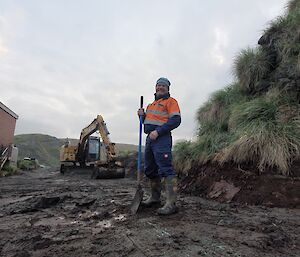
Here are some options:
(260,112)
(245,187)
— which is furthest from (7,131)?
(245,187)

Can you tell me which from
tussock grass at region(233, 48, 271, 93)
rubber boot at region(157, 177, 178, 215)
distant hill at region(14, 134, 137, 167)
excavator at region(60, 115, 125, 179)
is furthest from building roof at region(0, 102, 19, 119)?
distant hill at region(14, 134, 137, 167)

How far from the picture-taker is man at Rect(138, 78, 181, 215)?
401cm

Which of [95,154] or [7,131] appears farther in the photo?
[7,131]

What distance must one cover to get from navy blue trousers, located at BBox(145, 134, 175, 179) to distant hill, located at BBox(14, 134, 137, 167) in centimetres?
5190

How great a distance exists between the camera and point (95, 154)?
1772 centimetres

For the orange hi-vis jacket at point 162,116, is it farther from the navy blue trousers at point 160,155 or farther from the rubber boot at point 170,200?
the rubber boot at point 170,200

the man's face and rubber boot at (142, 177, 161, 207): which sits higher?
the man's face

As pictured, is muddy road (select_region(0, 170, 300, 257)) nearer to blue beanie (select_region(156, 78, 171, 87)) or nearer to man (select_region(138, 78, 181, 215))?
man (select_region(138, 78, 181, 215))

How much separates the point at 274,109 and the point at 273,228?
11.5 feet

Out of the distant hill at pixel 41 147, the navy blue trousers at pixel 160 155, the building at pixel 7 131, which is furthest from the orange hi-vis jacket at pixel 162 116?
the distant hill at pixel 41 147

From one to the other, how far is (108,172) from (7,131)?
1417 centimetres

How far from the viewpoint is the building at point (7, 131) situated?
21.8 m

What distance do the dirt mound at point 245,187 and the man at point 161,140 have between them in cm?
131

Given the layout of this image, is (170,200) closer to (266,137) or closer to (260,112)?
(266,137)
